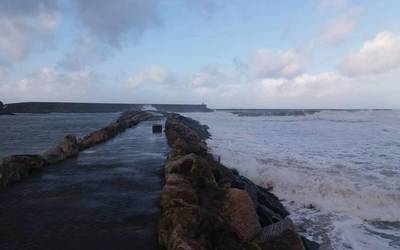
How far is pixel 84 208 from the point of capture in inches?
282

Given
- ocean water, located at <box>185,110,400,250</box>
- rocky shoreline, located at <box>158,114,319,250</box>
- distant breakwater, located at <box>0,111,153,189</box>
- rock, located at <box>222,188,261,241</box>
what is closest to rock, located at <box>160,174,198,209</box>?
rocky shoreline, located at <box>158,114,319,250</box>

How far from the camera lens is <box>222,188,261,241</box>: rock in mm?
6121

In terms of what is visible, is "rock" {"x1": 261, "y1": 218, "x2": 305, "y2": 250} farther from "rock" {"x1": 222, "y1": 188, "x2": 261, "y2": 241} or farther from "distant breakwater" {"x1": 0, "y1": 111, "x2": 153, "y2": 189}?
"distant breakwater" {"x1": 0, "y1": 111, "x2": 153, "y2": 189}

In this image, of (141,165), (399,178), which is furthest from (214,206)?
(399,178)

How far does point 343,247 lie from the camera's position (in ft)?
24.2

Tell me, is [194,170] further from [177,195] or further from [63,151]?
[63,151]

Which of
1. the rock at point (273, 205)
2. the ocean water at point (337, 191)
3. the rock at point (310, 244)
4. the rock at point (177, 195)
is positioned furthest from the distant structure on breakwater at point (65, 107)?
the rock at point (310, 244)

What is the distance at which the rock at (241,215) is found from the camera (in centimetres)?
612

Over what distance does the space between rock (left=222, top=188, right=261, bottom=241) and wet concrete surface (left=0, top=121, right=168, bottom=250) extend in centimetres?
117

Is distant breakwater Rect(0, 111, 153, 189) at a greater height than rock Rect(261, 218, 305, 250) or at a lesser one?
greater

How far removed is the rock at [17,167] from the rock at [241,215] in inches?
198

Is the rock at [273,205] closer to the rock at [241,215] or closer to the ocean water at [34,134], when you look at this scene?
the rock at [241,215]

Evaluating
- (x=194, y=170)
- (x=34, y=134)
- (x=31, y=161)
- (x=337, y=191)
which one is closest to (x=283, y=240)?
(x=194, y=170)

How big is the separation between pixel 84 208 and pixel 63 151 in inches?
257
